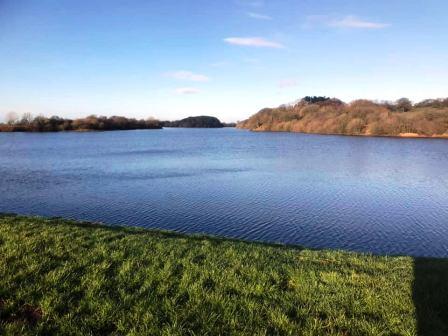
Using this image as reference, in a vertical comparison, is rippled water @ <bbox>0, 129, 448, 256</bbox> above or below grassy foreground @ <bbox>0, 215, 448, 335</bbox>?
below

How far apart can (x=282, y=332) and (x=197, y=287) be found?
82.8 inches

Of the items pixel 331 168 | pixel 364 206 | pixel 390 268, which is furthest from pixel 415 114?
pixel 390 268

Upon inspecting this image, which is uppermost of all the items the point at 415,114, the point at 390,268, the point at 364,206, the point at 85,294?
the point at 415,114

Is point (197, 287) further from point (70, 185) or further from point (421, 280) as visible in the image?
point (70, 185)

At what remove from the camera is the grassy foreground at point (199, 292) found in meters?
6.14

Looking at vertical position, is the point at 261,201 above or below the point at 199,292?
below

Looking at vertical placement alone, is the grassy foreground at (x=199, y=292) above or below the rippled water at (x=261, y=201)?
above

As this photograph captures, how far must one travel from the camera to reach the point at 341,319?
6492 mm

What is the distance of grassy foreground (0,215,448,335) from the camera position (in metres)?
6.14

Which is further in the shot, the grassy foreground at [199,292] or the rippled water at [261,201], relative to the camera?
the rippled water at [261,201]

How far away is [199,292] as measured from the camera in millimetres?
7266

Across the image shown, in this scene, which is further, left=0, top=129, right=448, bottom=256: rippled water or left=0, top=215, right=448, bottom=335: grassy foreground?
left=0, top=129, right=448, bottom=256: rippled water

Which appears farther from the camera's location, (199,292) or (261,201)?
(261,201)

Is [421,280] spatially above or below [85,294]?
below
